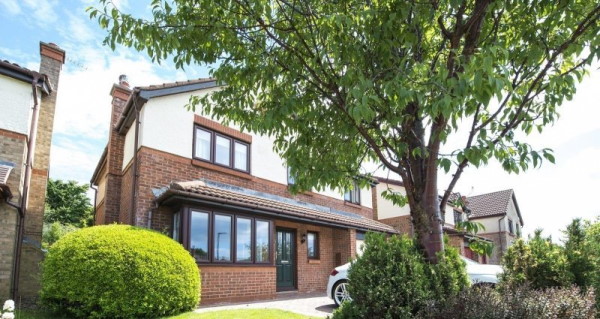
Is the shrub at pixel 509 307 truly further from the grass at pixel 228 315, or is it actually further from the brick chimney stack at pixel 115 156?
the brick chimney stack at pixel 115 156

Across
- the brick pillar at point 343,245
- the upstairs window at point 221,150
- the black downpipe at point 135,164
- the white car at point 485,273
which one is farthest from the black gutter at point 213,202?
Answer: the brick pillar at point 343,245

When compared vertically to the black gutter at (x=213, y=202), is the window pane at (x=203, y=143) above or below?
above

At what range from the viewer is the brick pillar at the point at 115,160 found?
41.7 feet

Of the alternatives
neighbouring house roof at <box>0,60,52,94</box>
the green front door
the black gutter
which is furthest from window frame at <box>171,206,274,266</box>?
neighbouring house roof at <box>0,60,52,94</box>

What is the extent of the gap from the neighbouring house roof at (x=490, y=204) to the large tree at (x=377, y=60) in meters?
30.3

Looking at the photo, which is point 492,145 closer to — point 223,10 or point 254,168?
point 223,10

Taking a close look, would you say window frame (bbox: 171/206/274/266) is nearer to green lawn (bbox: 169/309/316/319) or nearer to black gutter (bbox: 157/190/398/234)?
black gutter (bbox: 157/190/398/234)

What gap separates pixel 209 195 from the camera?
1016 cm

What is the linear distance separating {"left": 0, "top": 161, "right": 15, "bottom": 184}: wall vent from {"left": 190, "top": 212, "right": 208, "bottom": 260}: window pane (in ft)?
13.5

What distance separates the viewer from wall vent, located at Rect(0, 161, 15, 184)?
8766 mm

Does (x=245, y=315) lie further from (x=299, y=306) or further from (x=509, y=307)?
(x=509, y=307)

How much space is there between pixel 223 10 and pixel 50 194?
2824 cm

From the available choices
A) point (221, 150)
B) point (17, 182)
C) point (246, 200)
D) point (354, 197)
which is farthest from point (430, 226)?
point (354, 197)

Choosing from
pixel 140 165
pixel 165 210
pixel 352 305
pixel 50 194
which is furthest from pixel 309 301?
pixel 50 194
